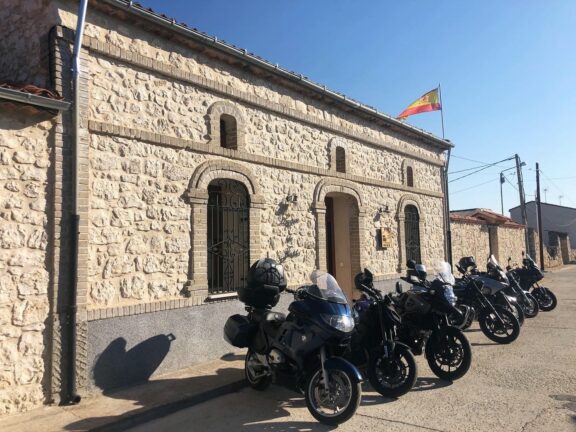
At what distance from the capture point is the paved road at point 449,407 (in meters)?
3.96

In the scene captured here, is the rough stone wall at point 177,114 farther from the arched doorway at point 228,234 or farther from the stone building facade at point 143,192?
the arched doorway at point 228,234

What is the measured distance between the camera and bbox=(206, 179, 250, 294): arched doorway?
7105 mm

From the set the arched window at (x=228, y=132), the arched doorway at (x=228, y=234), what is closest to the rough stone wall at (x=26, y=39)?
the arched window at (x=228, y=132)

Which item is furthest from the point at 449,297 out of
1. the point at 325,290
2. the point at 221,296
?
the point at 221,296

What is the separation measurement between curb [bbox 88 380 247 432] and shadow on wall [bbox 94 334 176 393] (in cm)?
97

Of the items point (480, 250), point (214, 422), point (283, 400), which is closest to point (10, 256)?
point (214, 422)

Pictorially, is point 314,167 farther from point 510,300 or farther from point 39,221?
point 39,221

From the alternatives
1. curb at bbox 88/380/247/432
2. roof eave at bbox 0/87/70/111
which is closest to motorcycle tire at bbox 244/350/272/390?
curb at bbox 88/380/247/432

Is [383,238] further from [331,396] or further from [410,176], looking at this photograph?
[331,396]

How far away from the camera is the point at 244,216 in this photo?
7.43 m

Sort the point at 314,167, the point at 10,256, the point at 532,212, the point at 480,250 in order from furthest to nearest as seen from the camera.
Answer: the point at 532,212
the point at 480,250
the point at 314,167
the point at 10,256

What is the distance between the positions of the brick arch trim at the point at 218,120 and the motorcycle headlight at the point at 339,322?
3.70m

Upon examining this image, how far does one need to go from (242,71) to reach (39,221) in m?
4.19

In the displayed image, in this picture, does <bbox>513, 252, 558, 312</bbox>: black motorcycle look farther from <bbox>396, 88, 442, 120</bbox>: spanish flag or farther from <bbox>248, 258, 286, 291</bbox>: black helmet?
<bbox>248, 258, 286, 291</bbox>: black helmet
